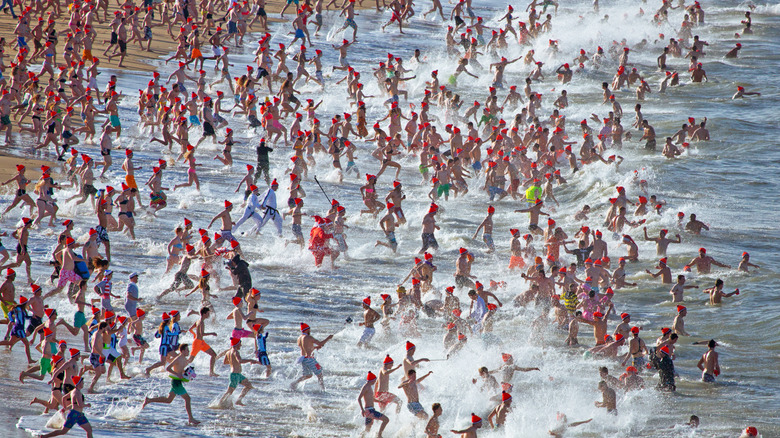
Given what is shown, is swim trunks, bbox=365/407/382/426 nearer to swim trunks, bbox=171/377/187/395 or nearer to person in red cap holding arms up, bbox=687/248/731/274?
swim trunks, bbox=171/377/187/395

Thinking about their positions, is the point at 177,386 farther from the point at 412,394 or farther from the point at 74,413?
the point at 412,394

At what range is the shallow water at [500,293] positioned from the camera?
34.7ft

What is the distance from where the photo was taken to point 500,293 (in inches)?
587

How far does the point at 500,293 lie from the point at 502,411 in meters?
4.57

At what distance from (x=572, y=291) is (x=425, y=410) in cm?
397

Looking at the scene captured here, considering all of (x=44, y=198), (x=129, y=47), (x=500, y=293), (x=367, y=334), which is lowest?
(x=500, y=293)

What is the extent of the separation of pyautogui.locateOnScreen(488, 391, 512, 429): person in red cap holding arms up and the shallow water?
0.15 m

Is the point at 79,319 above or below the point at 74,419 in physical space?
below

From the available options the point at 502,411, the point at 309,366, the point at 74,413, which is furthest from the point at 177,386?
the point at 502,411

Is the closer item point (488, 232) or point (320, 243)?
point (320, 243)

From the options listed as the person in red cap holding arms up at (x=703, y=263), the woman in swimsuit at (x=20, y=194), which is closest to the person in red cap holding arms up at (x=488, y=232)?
the person in red cap holding arms up at (x=703, y=263)

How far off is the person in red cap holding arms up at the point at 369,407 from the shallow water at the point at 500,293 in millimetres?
227

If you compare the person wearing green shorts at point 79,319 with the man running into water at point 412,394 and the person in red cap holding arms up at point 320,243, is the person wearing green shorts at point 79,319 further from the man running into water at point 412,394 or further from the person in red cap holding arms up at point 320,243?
the person in red cap holding arms up at point 320,243

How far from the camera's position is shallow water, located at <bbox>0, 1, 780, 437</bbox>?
10578mm
